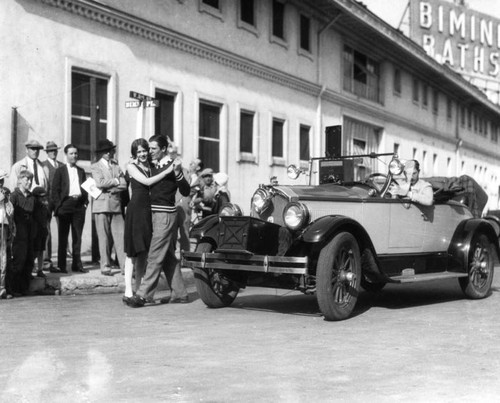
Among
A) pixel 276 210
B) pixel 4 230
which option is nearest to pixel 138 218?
pixel 276 210

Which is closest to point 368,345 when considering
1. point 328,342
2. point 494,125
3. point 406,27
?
point 328,342

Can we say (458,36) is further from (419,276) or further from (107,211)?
(419,276)

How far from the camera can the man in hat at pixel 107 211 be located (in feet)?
35.7

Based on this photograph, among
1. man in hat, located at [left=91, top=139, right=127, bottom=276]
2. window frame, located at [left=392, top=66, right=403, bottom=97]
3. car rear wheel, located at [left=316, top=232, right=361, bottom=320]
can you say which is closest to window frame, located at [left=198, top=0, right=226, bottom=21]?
man in hat, located at [left=91, top=139, right=127, bottom=276]

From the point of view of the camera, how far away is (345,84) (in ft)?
84.2

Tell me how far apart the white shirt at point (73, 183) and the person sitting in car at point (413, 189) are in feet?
15.0

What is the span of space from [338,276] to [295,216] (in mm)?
728

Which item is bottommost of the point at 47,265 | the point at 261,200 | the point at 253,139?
the point at 47,265

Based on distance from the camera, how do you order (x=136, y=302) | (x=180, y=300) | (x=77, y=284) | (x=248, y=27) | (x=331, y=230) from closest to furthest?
(x=331, y=230) < (x=136, y=302) < (x=180, y=300) < (x=77, y=284) < (x=248, y=27)

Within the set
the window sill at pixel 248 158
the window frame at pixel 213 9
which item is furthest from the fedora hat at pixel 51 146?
the window sill at pixel 248 158

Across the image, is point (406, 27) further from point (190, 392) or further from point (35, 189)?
point (190, 392)

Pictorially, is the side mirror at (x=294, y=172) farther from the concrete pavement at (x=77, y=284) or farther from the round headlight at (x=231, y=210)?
the concrete pavement at (x=77, y=284)

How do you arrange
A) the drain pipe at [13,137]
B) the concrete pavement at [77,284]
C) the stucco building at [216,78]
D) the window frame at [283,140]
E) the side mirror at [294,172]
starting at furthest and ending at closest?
the window frame at [283,140] < the stucco building at [216,78] < the drain pipe at [13,137] < the concrete pavement at [77,284] < the side mirror at [294,172]

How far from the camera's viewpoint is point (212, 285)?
8727 mm
